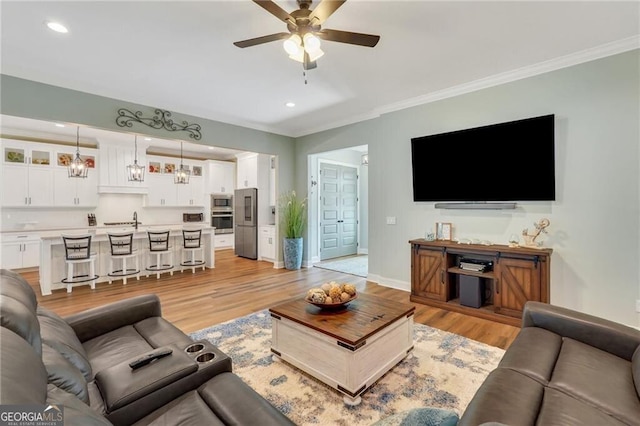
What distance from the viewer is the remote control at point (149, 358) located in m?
1.41

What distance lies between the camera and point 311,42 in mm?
2275

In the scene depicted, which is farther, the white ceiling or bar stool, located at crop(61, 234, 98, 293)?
bar stool, located at crop(61, 234, 98, 293)

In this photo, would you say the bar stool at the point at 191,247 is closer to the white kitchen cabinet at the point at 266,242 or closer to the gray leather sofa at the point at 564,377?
the white kitchen cabinet at the point at 266,242

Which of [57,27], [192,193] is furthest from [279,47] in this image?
[192,193]

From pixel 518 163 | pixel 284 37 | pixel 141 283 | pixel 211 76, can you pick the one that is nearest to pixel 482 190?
pixel 518 163

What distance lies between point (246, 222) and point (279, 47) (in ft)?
17.6

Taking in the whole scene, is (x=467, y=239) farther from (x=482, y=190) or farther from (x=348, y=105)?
(x=348, y=105)

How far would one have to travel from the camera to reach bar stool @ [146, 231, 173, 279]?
5.46 meters

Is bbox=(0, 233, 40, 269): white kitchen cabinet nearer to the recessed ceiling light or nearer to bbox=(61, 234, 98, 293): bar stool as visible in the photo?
bbox=(61, 234, 98, 293): bar stool

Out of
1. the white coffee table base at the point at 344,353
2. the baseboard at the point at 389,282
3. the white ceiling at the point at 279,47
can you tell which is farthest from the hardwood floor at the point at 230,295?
the white ceiling at the point at 279,47

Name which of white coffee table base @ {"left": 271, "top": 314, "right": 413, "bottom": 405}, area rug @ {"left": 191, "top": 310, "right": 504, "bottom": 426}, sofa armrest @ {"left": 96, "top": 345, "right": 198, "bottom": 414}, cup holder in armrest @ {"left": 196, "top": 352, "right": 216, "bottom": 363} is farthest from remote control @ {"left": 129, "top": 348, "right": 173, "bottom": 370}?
white coffee table base @ {"left": 271, "top": 314, "right": 413, "bottom": 405}

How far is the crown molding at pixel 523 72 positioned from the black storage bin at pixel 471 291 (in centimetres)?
246

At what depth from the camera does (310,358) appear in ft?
7.26

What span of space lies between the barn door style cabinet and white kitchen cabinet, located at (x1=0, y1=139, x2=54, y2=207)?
7.79 metres
